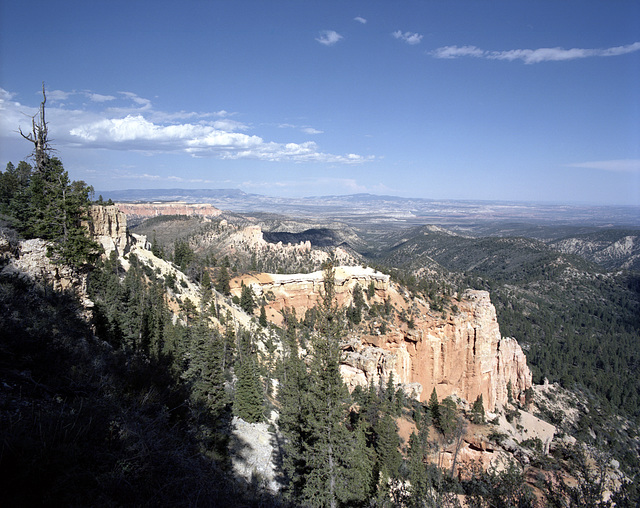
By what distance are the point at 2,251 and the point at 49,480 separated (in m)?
14.8

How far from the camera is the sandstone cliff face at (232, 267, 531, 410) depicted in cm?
4156

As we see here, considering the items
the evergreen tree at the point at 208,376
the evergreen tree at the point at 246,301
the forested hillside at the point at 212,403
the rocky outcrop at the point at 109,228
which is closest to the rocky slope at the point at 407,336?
the rocky outcrop at the point at 109,228

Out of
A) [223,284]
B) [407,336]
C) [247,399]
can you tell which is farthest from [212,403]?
[223,284]

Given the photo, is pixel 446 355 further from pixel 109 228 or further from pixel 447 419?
pixel 109 228

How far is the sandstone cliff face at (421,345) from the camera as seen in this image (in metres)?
41.6

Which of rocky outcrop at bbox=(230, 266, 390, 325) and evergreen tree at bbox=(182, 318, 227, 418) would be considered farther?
rocky outcrop at bbox=(230, 266, 390, 325)

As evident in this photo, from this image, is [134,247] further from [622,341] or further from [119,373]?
[622,341]

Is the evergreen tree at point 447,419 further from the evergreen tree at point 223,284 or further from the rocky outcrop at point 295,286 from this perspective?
the evergreen tree at point 223,284

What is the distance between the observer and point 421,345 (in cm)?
4425

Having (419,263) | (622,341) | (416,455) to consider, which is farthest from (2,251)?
(622,341)

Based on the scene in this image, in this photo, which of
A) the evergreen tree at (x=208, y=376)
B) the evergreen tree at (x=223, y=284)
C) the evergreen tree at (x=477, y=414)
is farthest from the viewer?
the evergreen tree at (x=223, y=284)

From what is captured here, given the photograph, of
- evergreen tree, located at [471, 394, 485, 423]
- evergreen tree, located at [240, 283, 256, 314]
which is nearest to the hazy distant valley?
evergreen tree, located at [471, 394, 485, 423]

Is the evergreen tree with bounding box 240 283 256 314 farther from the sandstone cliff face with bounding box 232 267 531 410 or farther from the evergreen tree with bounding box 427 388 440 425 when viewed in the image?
the evergreen tree with bounding box 427 388 440 425

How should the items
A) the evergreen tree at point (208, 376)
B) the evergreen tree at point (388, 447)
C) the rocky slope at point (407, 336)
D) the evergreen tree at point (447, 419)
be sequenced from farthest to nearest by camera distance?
the rocky slope at point (407, 336) < the evergreen tree at point (447, 419) < the evergreen tree at point (388, 447) < the evergreen tree at point (208, 376)
